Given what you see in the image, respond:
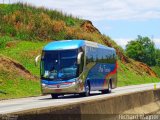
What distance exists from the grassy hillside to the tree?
5831 centimetres

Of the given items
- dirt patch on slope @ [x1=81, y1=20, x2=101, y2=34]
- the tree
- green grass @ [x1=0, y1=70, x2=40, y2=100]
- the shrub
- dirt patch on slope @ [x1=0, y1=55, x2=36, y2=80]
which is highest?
dirt patch on slope @ [x1=81, y1=20, x2=101, y2=34]

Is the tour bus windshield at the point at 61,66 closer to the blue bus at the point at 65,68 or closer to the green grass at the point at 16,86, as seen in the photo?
the blue bus at the point at 65,68

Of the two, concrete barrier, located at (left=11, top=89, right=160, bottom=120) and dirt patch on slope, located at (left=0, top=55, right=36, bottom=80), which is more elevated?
concrete barrier, located at (left=11, top=89, right=160, bottom=120)

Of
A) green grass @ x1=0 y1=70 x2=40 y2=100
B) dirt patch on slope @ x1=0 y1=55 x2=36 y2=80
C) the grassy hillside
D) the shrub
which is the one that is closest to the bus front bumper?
green grass @ x1=0 y1=70 x2=40 y2=100

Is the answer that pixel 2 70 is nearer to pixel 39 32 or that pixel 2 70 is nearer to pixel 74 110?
pixel 39 32

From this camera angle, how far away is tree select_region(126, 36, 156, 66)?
153125mm

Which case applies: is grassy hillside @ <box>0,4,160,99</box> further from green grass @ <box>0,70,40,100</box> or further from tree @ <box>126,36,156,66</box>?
tree @ <box>126,36,156,66</box>

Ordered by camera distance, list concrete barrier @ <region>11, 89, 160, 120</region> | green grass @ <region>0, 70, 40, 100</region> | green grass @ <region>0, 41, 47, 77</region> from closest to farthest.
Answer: concrete barrier @ <region>11, 89, 160, 120</region> → green grass @ <region>0, 70, 40, 100</region> → green grass @ <region>0, 41, 47, 77</region>

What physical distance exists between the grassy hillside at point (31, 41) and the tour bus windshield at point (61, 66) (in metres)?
7.60

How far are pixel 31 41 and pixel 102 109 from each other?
170 ft

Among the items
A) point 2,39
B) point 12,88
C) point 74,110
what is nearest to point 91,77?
point 12,88

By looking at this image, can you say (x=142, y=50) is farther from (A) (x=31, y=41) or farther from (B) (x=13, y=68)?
(B) (x=13, y=68)

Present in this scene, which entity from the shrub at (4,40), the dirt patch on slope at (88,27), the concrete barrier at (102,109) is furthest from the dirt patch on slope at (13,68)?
the dirt patch on slope at (88,27)

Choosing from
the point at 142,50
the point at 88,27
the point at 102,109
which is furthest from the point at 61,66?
the point at 142,50
